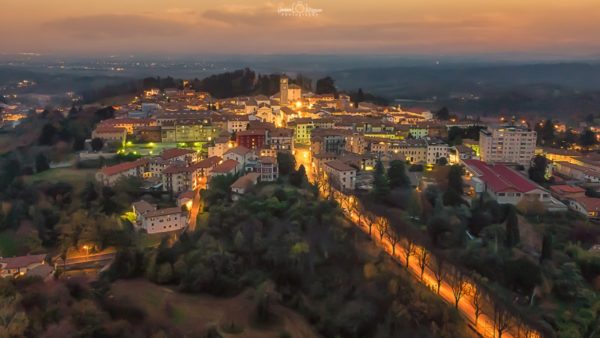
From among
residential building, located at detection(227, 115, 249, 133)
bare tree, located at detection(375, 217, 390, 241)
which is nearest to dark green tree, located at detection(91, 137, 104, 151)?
residential building, located at detection(227, 115, 249, 133)

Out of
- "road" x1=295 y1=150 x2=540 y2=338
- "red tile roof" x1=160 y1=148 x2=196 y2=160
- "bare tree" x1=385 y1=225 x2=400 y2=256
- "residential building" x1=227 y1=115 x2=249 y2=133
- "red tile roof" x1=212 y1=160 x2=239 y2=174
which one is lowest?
"road" x1=295 y1=150 x2=540 y2=338

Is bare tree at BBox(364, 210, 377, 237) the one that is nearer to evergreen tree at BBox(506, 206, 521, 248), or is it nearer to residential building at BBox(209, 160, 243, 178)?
evergreen tree at BBox(506, 206, 521, 248)

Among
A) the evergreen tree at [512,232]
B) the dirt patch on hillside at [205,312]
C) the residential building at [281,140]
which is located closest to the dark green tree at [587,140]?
the evergreen tree at [512,232]

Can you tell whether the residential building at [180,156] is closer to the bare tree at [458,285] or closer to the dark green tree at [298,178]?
the dark green tree at [298,178]

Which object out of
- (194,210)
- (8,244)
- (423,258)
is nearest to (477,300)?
(423,258)

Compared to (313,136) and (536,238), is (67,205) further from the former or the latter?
(536,238)

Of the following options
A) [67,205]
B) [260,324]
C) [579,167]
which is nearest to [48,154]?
[67,205]
